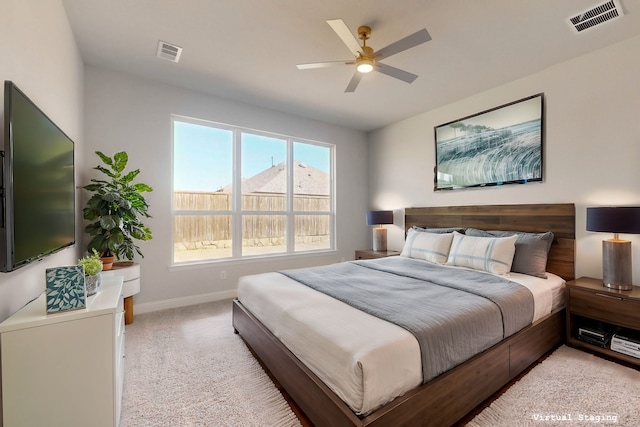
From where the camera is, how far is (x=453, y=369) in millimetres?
1570

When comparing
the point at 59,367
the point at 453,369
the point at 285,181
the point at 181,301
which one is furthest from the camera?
the point at 285,181

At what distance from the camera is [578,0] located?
2010 mm

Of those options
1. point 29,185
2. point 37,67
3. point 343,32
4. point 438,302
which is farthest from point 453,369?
point 37,67

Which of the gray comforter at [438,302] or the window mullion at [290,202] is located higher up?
the window mullion at [290,202]

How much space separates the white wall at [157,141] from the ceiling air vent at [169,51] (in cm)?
75

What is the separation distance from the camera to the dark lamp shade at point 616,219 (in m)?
2.16

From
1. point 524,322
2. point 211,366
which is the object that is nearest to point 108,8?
point 211,366

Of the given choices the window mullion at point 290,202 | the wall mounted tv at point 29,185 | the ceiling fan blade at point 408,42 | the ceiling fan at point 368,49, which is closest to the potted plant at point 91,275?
the wall mounted tv at point 29,185

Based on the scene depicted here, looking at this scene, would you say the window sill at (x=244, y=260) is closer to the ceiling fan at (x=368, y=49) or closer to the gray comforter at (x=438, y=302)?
the gray comforter at (x=438, y=302)

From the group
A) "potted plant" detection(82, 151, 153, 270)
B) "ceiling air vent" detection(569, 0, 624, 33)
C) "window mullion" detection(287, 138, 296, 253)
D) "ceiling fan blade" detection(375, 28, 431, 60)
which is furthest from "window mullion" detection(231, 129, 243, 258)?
"ceiling air vent" detection(569, 0, 624, 33)

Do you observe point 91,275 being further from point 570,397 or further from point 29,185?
point 570,397

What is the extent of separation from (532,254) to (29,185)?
3.83 meters

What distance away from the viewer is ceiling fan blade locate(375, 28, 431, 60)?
1.86 meters

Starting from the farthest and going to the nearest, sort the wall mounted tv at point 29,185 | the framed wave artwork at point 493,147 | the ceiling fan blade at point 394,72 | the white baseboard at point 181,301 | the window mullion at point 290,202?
1. the window mullion at point 290,202
2. the white baseboard at point 181,301
3. the framed wave artwork at point 493,147
4. the ceiling fan blade at point 394,72
5. the wall mounted tv at point 29,185
